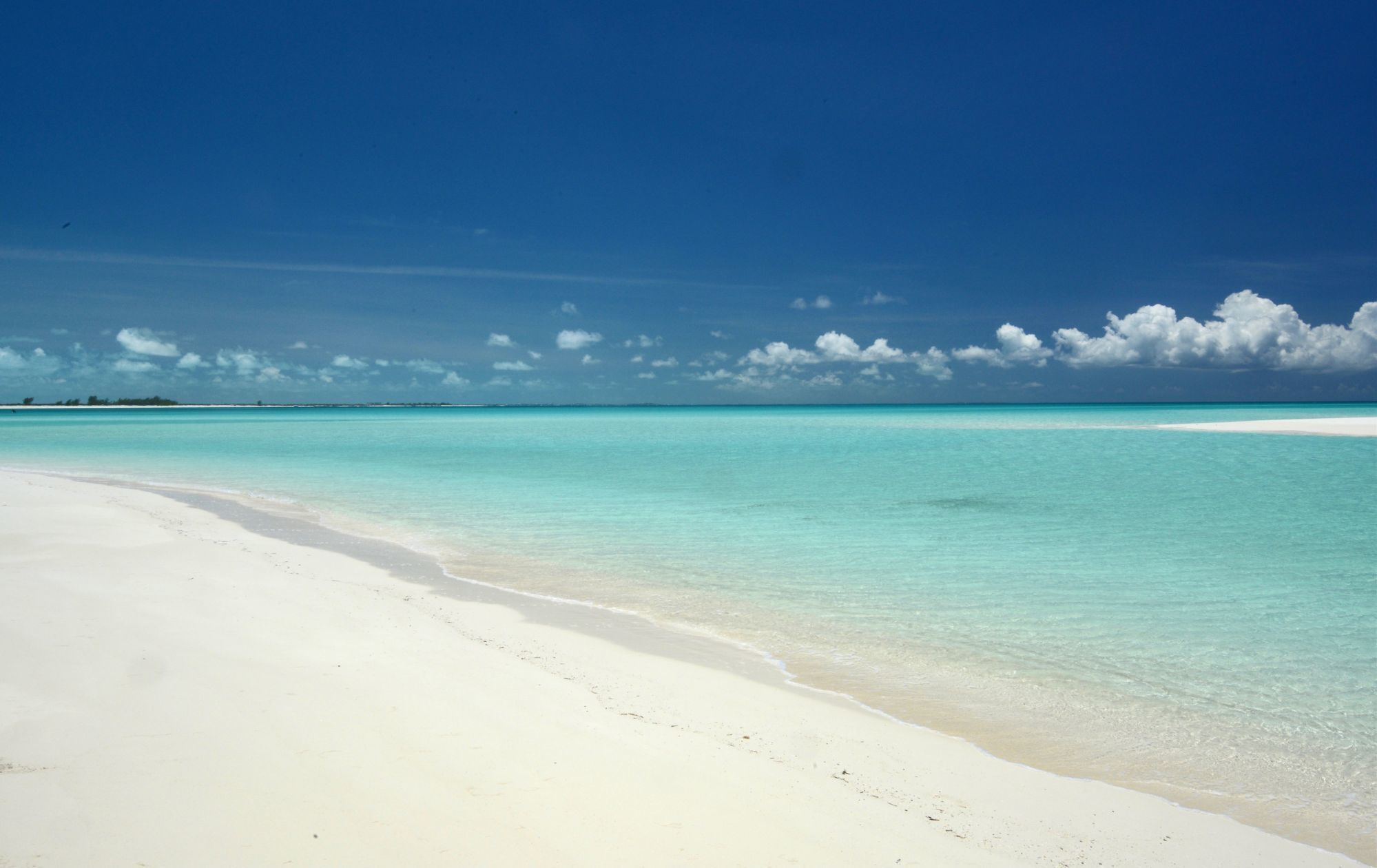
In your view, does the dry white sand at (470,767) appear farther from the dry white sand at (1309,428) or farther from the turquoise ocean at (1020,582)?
the dry white sand at (1309,428)

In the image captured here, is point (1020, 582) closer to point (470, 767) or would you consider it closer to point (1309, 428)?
point (470, 767)

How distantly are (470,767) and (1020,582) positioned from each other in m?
7.85

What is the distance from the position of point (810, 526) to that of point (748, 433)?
4434 cm

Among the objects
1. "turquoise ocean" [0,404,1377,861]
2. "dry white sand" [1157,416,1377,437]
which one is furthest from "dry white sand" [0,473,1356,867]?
"dry white sand" [1157,416,1377,437]

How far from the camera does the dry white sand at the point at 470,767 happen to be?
11.4 feet

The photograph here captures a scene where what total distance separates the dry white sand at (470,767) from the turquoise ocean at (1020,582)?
2.68 ft

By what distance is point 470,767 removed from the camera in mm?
4164

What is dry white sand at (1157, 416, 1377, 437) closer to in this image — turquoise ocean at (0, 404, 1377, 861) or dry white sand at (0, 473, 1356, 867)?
turquoise ocean at (0, 404, 1377, 861)

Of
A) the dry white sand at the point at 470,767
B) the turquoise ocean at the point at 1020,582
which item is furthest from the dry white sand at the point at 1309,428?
the dry white sand at the point at 470,767

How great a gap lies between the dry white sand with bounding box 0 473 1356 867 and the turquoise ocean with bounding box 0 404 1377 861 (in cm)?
82

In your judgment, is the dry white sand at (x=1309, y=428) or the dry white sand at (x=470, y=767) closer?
the dry white sand at (x=470, y=767)

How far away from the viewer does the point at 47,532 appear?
37.4 ft

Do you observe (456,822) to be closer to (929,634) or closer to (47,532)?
(929,634)

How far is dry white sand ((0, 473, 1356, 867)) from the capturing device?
3.48 meters
